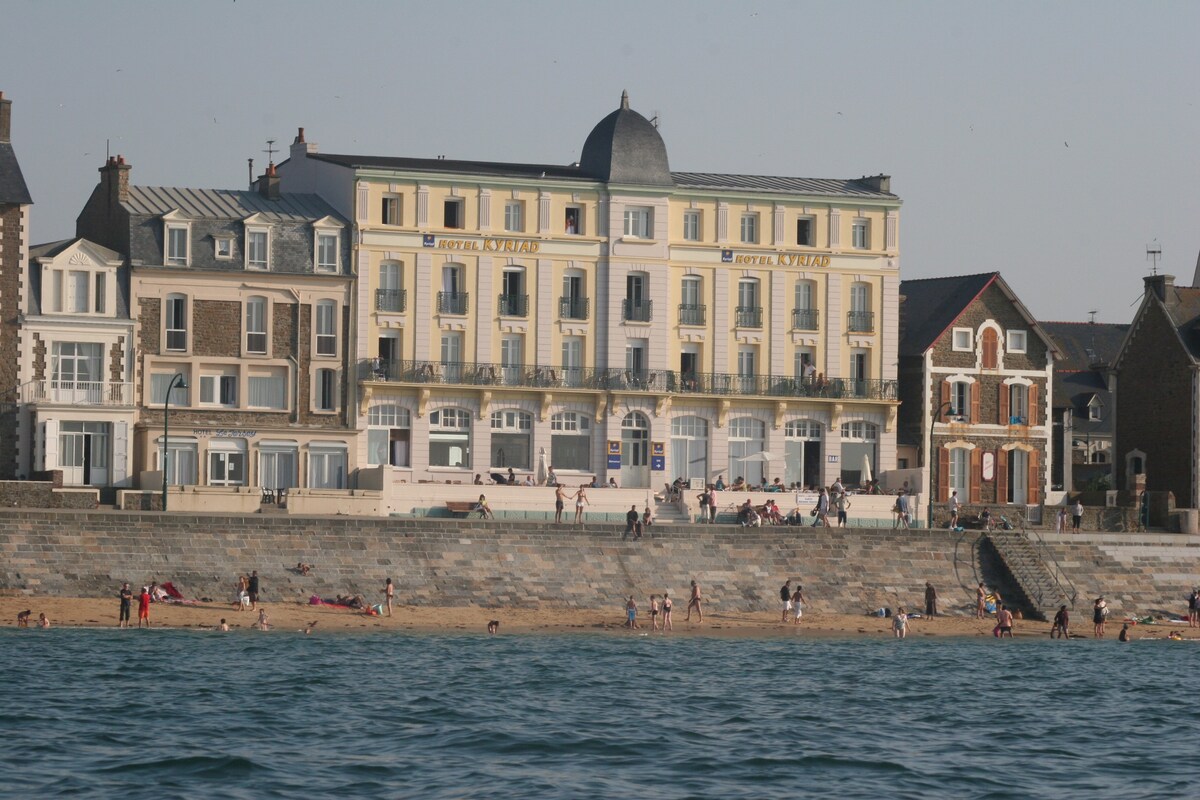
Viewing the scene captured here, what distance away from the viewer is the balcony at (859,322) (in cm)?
7938

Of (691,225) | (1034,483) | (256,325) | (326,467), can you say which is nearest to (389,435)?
(326,467)

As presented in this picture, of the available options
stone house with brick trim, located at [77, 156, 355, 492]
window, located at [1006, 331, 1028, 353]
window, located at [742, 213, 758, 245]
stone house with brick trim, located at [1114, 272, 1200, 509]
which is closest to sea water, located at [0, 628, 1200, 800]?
stone house with brick trim, located at [77, 156, 355, 492]

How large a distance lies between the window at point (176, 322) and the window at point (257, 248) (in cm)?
272

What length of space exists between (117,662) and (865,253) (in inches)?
1473

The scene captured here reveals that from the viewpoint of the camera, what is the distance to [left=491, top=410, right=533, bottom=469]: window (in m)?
74.7

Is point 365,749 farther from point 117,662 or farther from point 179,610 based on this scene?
point 179,610

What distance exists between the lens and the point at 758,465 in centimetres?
7738

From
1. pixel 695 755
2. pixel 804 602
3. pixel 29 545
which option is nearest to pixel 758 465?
pixel 804 602

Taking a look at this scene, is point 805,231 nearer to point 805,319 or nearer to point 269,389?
point 805,319

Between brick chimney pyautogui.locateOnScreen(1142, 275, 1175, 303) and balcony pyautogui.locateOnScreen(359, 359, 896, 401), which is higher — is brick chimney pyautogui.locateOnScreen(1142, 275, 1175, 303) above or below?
above

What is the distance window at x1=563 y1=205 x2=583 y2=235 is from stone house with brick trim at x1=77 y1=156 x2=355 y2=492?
8113mm

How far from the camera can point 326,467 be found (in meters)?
72.4

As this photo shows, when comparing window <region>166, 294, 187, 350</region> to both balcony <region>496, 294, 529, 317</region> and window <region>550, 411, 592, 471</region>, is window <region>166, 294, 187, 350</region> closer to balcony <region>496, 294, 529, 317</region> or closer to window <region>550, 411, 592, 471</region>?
balcony <region>496, 294, 529, 317</region>

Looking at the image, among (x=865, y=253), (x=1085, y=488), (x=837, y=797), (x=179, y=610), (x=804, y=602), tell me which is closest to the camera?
(x=837, y=797)
